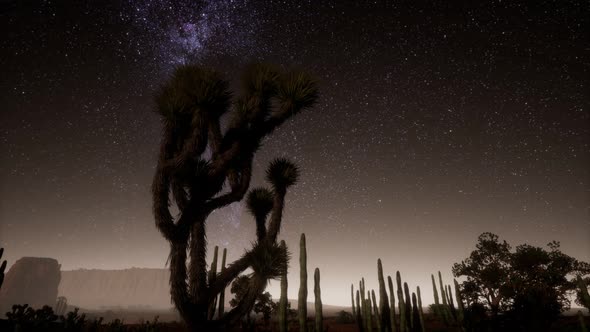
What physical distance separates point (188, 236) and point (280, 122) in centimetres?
296

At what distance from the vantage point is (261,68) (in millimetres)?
6863

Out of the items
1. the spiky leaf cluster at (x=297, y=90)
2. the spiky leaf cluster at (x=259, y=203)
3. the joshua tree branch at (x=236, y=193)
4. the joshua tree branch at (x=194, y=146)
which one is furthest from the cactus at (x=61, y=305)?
the spiky leaf cluster at (x=297, y=90)

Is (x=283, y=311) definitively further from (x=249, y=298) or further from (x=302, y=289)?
(x=249, y=298)

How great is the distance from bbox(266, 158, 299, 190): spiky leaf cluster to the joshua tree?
432mm

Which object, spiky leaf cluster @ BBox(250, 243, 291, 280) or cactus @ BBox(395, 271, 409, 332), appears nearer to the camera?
spiky leaf cluster @ BBox(250, 243, 291, 280)

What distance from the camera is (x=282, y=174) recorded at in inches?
290

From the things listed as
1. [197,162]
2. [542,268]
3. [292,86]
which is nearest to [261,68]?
[292,86]

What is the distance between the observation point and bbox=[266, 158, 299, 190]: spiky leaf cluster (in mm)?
7328

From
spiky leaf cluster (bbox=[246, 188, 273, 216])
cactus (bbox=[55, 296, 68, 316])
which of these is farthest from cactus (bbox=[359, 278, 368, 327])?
cactus (bbox=[55, 296, 68, 316])

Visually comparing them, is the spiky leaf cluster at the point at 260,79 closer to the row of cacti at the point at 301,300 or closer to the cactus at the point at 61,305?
the row of cacti at the point at 301,300

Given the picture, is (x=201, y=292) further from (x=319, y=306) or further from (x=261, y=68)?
(x=319, y=306)

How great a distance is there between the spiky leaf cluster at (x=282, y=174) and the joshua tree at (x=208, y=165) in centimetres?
43

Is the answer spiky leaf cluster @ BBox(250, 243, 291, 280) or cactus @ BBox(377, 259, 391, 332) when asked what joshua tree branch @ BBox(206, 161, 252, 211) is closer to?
spiky leaf cluster @ BBox(250, 243, 291, 280)

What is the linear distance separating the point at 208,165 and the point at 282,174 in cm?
223
